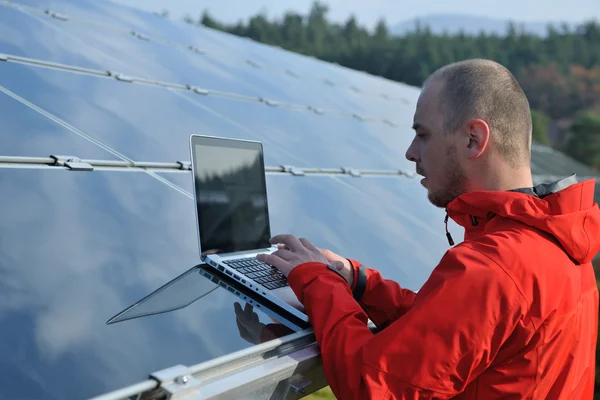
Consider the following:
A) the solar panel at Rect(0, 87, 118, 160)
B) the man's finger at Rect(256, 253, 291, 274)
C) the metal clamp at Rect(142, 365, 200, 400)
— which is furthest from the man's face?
the solar panel at Rect(0, 87, 118, 160)

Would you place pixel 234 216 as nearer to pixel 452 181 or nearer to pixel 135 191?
pixel 135 191

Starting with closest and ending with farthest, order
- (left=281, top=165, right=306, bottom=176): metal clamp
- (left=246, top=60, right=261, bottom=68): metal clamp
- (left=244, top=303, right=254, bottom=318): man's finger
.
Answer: (left=244, top=303, right=254, bottom=318): man's finger < (left=281, top=165, right=306, bottom=176): metal clamp < (left=246, top=60, right=261, bottom=68): metal clamp

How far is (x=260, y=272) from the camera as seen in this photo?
7.66 ft

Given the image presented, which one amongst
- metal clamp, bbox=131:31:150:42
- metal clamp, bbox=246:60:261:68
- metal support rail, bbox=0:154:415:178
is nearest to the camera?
metal support rail, bbox=0:154:415:178

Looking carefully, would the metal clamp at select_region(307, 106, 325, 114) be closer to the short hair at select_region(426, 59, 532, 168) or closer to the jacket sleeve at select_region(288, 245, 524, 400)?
the short hair at select_region(426, 59, 532, 168)

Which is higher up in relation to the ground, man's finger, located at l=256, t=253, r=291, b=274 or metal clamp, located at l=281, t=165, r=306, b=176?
man's finger, located at l=256, t=253, r=291, b=274

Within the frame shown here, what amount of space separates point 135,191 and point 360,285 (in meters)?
1.06

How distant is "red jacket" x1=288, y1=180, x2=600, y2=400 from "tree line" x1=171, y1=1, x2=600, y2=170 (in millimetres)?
49166

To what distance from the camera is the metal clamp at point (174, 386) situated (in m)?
1.56

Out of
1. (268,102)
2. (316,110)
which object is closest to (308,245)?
(268,102)

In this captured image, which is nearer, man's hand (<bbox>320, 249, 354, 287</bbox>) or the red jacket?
the red jacket

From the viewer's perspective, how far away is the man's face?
2.35 meters

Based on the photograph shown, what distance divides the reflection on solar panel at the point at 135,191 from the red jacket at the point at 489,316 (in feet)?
0.82

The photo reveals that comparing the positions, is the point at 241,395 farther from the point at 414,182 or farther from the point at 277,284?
the point at 414,182
